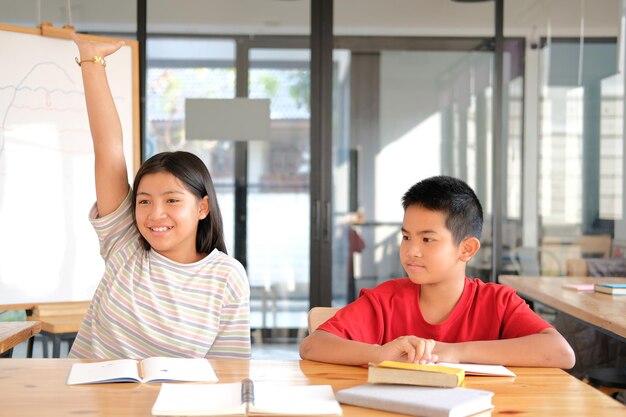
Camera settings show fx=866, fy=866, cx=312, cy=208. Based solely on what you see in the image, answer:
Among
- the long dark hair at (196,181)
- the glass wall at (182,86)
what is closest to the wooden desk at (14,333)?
the long dark hair at (196,181)

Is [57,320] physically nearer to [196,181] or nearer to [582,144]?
[196,181]

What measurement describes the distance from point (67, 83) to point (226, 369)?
2739 millimetres

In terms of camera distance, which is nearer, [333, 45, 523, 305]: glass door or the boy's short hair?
the boy's short hair

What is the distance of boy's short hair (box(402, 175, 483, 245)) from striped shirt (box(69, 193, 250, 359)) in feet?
1.59

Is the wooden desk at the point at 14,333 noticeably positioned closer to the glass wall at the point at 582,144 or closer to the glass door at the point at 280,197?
the glass door at the point at 280,197

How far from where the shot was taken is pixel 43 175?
405 cm

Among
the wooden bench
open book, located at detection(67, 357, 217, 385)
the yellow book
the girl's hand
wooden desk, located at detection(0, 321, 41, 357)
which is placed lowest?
the wooden bench

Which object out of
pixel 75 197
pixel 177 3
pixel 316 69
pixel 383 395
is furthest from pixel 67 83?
pixel 383 395

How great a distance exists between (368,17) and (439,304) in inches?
134

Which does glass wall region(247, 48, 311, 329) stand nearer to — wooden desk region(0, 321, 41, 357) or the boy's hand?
wooden desk region(0, 321, 41, 357)

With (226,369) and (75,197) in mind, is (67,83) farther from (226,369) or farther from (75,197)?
(226,369)

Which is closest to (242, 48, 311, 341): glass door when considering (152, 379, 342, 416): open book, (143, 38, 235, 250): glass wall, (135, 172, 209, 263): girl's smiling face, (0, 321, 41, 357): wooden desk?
(143, 38, 235, 250): glass wall

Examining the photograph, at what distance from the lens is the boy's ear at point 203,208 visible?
89.0 inches

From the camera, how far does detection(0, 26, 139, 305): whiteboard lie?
395 centimetres
